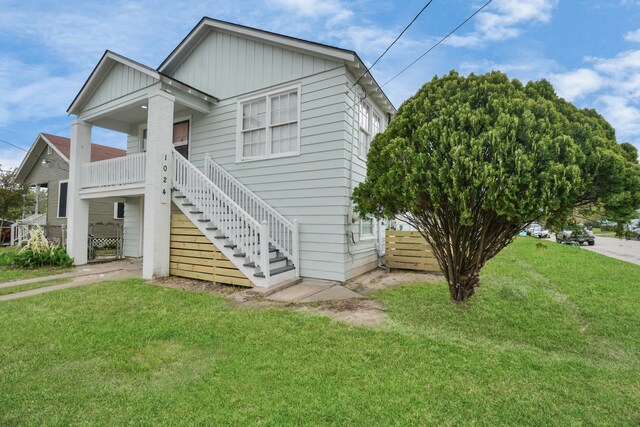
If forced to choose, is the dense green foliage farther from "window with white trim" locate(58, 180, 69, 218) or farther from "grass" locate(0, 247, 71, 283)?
"window with white trim" locate(58, 180, 69, 218)

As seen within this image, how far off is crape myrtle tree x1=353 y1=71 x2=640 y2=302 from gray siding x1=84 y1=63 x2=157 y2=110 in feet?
22.0

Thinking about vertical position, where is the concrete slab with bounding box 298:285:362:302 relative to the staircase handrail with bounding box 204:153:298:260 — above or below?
below

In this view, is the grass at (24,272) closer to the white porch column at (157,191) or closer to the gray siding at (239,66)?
the white porch column at (157,191)

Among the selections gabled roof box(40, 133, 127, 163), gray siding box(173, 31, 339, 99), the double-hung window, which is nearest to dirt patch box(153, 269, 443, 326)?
the double-hung window

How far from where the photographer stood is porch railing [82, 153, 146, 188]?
8039 millimetres

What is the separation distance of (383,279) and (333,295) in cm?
201

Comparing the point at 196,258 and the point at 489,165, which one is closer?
the point at 489,165

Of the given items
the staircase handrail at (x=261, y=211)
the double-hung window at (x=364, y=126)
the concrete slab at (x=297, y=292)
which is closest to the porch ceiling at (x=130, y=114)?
the staircase handrail at (x=261, y=211)

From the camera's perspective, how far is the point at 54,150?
16766 millimetres

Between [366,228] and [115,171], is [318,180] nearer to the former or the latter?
Answer: [366,228]

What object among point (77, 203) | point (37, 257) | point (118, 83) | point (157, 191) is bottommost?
point (37, 257)

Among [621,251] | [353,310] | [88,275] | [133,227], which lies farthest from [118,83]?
[621,251]

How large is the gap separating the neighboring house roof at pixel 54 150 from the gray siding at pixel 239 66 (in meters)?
10.8

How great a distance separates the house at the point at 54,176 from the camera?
615 inches
